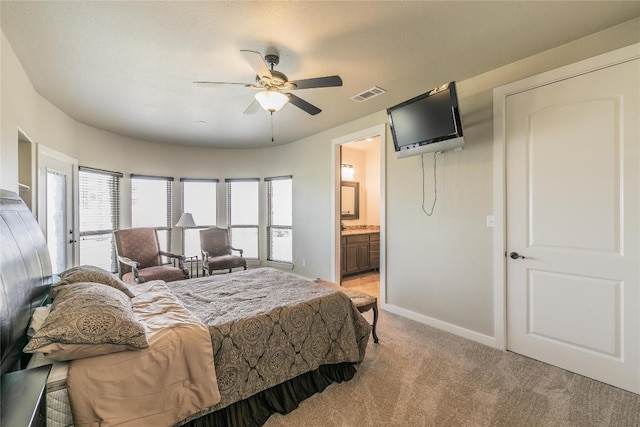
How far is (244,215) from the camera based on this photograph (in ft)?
19.7

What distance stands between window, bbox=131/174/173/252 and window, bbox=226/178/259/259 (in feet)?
3.80

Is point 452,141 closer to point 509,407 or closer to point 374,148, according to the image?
point 509,407

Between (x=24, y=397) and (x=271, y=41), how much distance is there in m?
2.38

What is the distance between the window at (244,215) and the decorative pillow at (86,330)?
14.6 ft

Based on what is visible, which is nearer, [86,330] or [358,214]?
[86,330]

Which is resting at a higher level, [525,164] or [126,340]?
[525,164]

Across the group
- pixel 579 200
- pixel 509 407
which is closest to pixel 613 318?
pixel 579 200

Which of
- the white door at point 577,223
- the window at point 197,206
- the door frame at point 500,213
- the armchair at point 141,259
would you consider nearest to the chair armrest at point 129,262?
the armchair at point 141,259

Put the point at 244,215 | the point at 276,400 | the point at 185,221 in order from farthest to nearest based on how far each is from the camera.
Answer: the point at 244,215 < the point at 185,221 < the point at 276,400

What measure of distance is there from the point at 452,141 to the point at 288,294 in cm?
208

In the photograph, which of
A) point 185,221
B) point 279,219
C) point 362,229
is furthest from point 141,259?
point 362,229

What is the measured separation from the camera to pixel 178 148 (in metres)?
5.49

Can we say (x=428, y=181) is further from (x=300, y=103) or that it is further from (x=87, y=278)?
(x=87, y=278)

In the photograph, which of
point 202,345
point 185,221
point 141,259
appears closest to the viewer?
point 202,345
